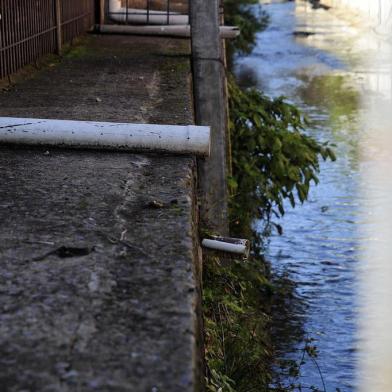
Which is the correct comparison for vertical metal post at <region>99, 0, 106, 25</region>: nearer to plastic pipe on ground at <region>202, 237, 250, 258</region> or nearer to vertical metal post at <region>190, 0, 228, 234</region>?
vertical metal post at <region>190, 0, 228, 234</region>

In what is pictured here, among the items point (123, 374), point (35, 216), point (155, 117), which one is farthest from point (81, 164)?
point (123, 374)

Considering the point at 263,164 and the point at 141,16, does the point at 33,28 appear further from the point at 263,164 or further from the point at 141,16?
the point at 141,16

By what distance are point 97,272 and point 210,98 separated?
129 inches

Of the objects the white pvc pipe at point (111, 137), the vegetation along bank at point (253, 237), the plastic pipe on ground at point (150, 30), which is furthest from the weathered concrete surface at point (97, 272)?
the plastic pipe on ground at point (150, 30)

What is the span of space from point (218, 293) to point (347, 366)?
0.90 metres

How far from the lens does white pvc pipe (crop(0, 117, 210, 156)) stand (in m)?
4.02

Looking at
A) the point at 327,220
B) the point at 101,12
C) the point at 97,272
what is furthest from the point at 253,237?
the point at 97,272

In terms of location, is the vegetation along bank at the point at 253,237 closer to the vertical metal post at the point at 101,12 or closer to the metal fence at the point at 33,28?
the metal fence at the point at 33,28

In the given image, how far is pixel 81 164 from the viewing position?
3826mm

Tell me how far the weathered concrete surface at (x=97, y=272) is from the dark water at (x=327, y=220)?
1.83 meters

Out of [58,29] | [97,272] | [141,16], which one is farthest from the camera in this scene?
Result: [141,16]

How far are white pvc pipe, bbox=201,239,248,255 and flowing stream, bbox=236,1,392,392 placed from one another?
1.13 metres

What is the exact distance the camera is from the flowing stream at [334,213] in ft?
18.7

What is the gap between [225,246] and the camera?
4.27 meters
